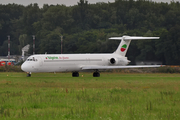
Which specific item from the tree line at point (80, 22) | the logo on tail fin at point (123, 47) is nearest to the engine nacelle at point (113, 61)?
the logo on tail fin at point (123, 47)

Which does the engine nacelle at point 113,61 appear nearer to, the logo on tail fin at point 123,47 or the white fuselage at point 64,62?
the white fuselage at point 64,62

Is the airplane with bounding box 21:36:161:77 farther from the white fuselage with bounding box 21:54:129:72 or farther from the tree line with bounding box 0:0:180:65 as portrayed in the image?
the tree line with bounding box 0:0:180:65

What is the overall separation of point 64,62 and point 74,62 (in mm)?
1566

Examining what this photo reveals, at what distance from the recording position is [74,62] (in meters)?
51.6

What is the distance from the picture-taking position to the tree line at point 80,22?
408ft

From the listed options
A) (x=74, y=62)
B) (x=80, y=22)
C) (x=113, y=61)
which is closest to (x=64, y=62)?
(x=74, y=62)

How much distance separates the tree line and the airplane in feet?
182

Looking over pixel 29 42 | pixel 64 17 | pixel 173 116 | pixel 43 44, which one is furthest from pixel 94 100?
pixel 64 17

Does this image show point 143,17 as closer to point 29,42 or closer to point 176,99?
point 29,42

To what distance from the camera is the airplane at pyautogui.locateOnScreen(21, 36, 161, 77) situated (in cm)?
4862

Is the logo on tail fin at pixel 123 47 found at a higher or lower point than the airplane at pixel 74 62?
higher

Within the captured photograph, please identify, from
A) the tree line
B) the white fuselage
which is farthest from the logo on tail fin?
the tree line

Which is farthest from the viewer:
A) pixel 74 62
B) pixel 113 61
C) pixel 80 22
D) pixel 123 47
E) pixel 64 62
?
pixel 80 22

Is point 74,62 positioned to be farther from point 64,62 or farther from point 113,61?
point 113,61
